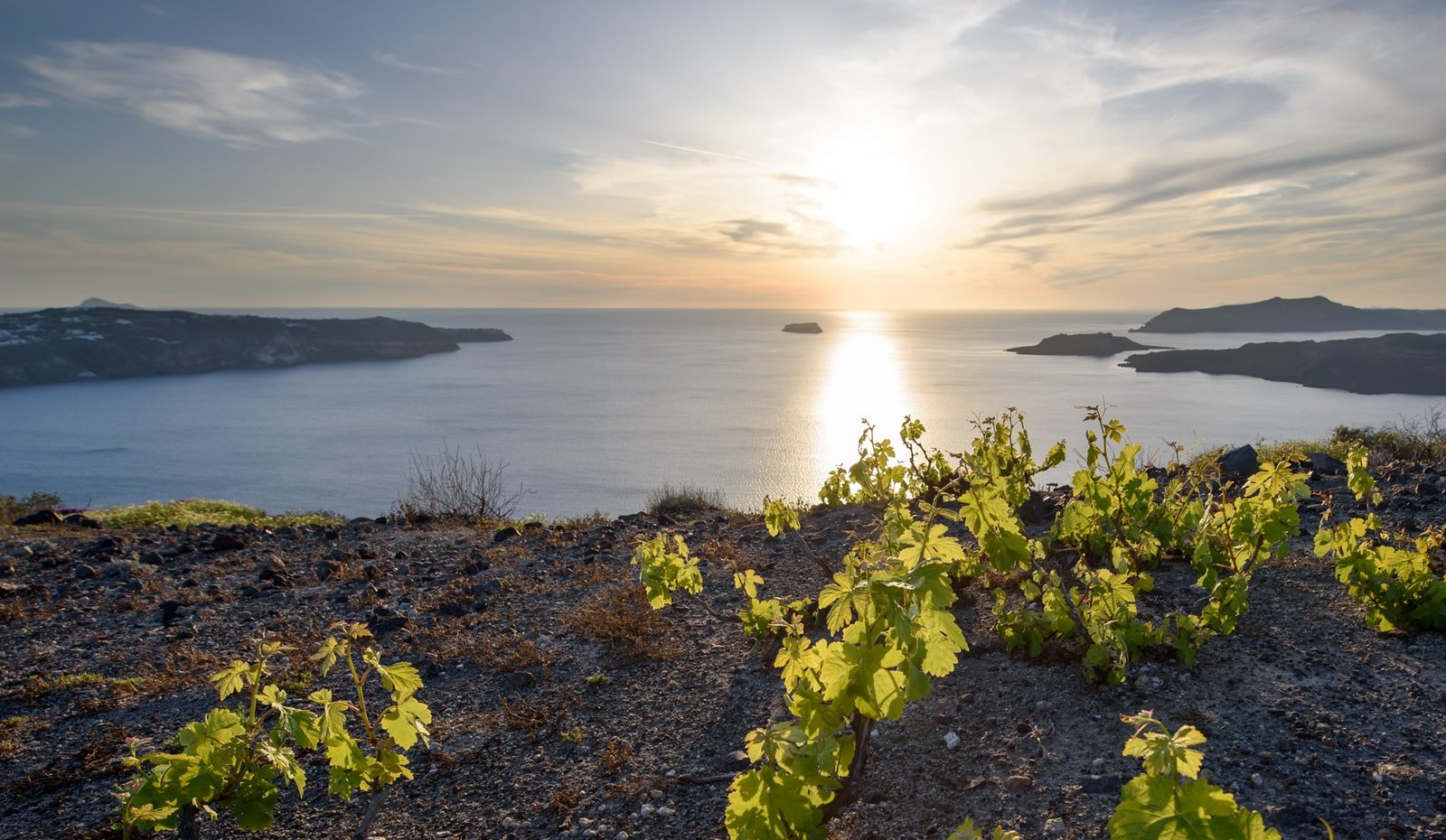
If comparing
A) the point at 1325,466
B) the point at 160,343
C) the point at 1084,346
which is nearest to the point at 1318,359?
the point at 1084,346

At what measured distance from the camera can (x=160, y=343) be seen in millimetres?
85375

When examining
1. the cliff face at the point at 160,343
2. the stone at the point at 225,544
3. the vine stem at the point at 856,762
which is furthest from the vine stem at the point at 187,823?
the cliff face at the point at 160,343

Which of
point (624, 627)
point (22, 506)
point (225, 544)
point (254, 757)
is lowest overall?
point (22, 506)

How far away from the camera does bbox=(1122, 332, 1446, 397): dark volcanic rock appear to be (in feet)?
161

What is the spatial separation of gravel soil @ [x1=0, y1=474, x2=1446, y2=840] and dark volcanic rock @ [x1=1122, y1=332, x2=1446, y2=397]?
59.2 meters

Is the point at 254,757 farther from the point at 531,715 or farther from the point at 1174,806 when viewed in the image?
the point at 1174,806

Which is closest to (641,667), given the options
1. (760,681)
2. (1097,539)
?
(760,681)

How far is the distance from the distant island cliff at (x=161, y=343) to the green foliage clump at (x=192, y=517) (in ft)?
297

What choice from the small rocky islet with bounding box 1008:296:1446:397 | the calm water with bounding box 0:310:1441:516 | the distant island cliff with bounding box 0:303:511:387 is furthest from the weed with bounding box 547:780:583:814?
the distant island cliff with bounding box 0:303:511:387

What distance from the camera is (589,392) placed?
206 ft

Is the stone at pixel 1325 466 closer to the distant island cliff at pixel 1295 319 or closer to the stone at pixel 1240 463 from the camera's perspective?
the stone at pixel 1240 463

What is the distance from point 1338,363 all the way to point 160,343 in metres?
119

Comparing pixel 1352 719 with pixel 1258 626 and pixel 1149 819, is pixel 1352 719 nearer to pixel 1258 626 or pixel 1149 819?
pixel 1258 626

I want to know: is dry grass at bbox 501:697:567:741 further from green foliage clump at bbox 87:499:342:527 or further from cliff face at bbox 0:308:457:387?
cliff face at bbox 0:308:457:387
